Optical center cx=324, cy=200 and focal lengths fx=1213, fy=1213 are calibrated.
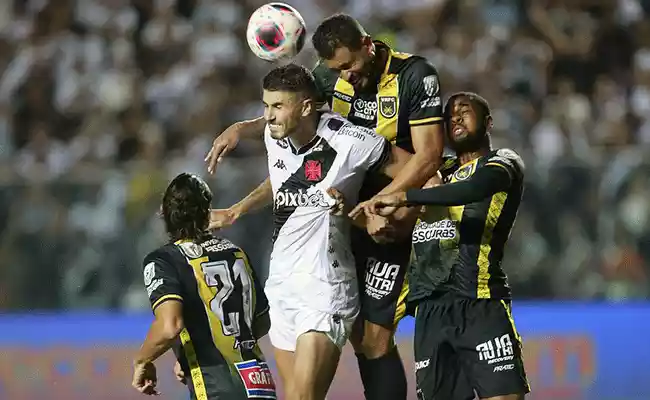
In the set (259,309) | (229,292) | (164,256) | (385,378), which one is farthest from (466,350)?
(164,256)

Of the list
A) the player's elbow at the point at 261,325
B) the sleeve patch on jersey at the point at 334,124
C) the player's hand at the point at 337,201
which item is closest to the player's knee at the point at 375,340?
the player's elbow at the point at 261,325

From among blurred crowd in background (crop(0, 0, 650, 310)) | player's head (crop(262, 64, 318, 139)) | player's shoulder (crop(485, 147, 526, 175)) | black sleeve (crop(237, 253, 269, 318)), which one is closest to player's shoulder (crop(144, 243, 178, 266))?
black sleeve (crop(237, 253, 269, 318))

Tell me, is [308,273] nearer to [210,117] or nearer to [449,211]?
[449,211]

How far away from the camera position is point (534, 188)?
10.3m

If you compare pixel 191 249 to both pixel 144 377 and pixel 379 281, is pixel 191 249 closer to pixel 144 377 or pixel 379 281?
pixel 144 377

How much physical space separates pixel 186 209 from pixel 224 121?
22.8ft

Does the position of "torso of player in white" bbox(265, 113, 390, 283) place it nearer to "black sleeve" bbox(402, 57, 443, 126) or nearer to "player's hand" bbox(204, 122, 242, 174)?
"black sleeve" bbox(402, 57, 443, 126)

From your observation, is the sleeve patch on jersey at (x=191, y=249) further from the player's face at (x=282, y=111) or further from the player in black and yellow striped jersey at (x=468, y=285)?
the player in black and yellow striped jersey at (x=468, y=285)

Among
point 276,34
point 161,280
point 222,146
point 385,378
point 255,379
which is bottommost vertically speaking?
point 385,378

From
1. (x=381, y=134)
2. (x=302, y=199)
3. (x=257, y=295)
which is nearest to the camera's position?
(x=257, y=295)

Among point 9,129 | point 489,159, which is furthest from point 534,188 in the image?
point 9,129

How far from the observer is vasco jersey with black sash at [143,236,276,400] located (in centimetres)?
587

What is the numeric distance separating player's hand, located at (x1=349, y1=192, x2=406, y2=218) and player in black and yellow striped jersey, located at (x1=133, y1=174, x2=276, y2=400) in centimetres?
64

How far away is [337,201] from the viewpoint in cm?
620
